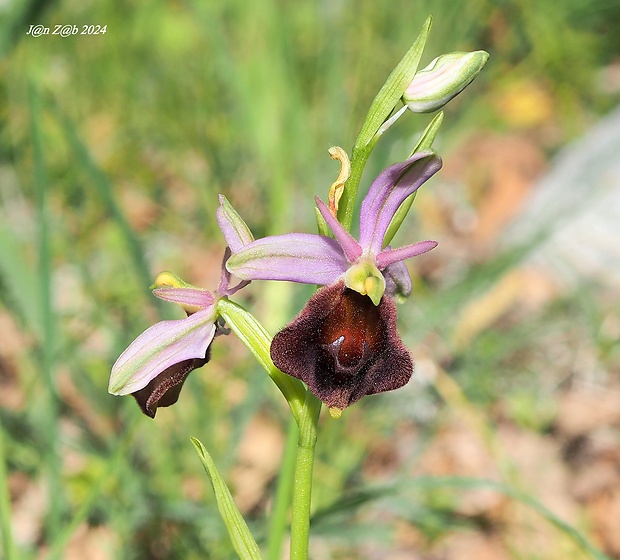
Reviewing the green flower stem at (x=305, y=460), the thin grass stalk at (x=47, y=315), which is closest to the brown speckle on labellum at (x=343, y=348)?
the green flower stem at (x=305, y=460)

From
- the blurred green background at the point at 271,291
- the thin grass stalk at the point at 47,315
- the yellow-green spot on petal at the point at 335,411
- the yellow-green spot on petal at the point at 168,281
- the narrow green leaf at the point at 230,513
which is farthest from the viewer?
the blurred green background at the point at 271,291

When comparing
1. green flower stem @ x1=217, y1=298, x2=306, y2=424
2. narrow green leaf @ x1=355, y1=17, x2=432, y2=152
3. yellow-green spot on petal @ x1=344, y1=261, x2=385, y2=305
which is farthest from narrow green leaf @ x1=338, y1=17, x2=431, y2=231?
green flower stem @ x1=217, y1=298, x2=306, y2=424

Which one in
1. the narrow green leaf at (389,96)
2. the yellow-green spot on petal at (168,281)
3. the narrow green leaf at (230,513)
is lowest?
the narrow green leaf at (230,513)

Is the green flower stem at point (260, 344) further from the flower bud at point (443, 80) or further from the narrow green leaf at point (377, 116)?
the flower bud at point (443, 80)

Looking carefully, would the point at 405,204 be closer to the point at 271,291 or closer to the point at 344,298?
the point at 344,298

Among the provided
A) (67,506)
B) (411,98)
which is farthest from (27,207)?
(411,98)

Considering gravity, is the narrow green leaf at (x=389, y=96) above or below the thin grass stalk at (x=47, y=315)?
above
